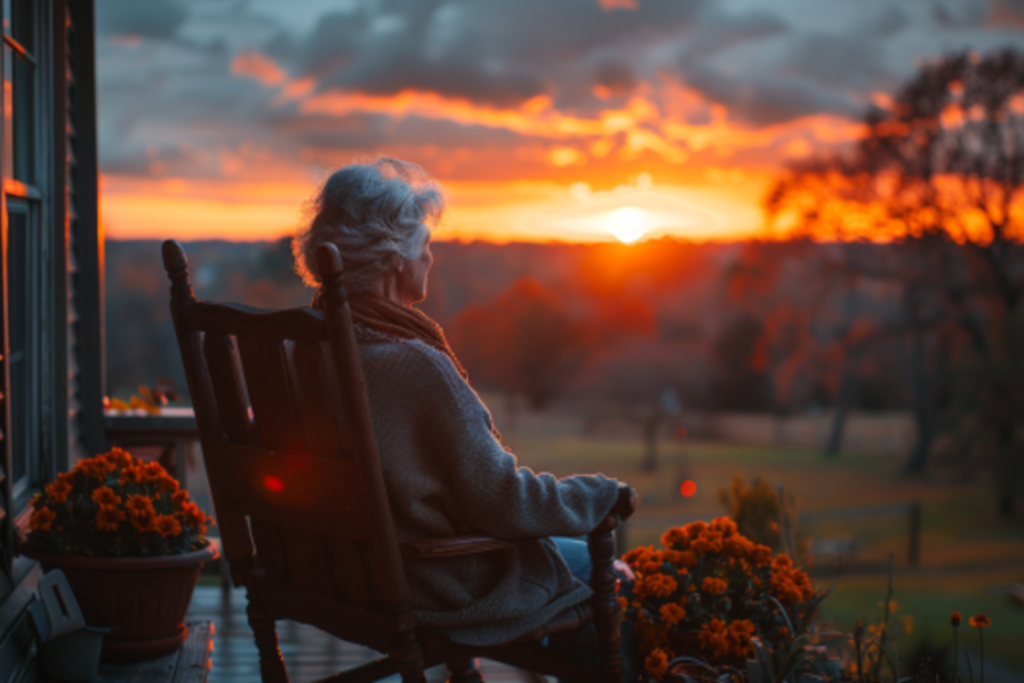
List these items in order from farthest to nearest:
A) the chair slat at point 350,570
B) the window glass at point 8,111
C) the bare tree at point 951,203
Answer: the bare tree at point 951,203
the window glass at point 8,111
the chair slat at point 350,570

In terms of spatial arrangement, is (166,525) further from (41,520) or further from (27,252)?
(27,252)

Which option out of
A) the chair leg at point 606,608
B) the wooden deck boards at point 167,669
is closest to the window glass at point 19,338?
the wooden deck boards at point 167,669

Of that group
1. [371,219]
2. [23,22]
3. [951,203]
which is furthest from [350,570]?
[951,203]

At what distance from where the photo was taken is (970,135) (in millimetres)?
12094

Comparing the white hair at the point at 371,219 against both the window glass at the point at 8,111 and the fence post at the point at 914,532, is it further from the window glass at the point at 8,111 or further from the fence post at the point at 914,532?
the fence post at the point at 914,532

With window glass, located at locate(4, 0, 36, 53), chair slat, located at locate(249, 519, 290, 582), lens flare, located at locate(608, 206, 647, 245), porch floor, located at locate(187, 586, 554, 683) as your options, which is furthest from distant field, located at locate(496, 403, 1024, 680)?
lens flare, located at locate(608, 206, 647, 245)

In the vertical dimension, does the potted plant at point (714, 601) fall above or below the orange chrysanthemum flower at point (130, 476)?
below

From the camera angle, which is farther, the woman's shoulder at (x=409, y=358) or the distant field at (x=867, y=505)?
the distant field at (x=867, y=505)

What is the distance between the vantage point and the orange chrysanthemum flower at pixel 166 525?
2.13 meters

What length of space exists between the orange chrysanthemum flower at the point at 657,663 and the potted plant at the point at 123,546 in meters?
1.12

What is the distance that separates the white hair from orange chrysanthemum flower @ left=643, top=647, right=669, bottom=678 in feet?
3.02

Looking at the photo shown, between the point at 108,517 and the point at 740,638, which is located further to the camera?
the point at 108,517

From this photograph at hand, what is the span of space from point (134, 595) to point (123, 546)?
5.1 inches

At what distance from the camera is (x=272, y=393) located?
4.62 feet
